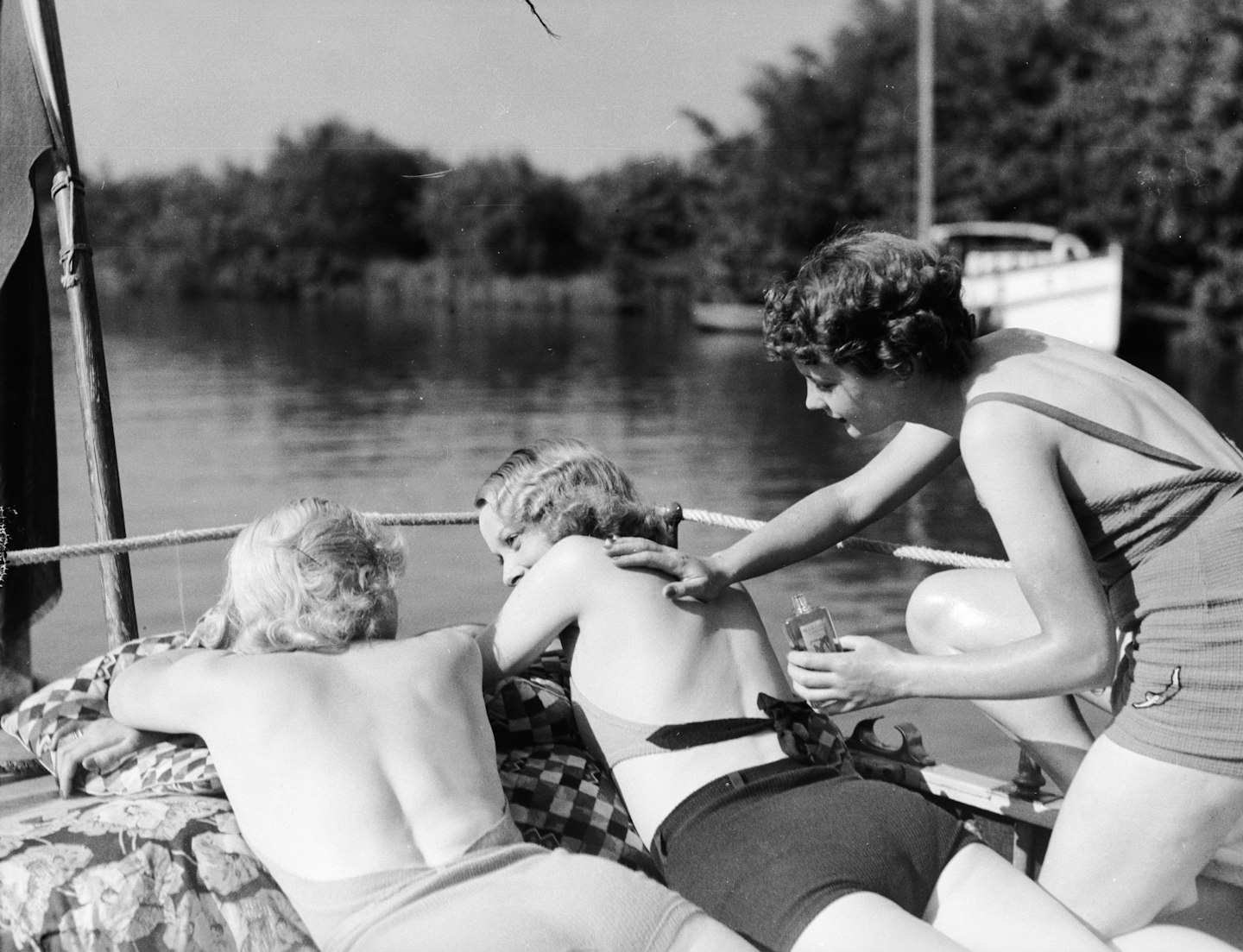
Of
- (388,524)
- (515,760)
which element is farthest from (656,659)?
(388,524)

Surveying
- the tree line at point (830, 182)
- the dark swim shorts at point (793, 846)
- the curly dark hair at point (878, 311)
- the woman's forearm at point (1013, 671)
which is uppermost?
the tree line at point (830, 182)

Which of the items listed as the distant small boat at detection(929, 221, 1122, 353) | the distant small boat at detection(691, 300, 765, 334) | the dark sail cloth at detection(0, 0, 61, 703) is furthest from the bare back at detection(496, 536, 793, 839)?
the distant small boat at detection(691, 300, 765, 334)

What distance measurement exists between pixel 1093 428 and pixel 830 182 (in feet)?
91.3

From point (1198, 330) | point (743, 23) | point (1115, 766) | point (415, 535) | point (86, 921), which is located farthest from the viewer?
point (743, 23)

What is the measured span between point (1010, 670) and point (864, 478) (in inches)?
24.4

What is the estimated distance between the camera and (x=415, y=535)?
10.8 m

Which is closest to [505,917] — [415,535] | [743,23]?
[415,535]

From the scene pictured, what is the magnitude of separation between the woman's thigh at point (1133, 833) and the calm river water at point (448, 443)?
11.7 feet

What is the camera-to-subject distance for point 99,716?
2367 millimetres

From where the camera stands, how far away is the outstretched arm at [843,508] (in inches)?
93.7

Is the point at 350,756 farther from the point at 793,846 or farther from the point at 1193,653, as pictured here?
the point at 1193,653

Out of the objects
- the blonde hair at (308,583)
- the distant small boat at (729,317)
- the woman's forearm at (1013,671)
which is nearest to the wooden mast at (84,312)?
the blonde hair at (308,583)

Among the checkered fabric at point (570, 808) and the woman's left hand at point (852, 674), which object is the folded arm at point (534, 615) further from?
the woman's left hand at point (852, 674)

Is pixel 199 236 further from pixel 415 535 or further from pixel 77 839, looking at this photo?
pixel 77 839
